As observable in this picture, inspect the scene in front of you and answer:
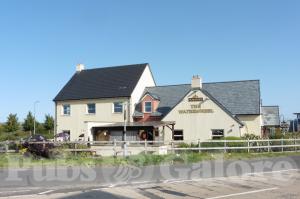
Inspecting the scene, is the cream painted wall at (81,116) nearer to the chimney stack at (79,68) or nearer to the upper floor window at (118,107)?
the upper floor window at (118,107)

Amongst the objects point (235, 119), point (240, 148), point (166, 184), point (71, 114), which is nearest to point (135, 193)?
point (166, 184)

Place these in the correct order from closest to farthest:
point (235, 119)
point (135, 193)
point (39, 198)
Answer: point (39, 198) → point (135, 193) → point (235, 119)

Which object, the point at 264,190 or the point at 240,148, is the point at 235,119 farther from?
the point at 264,190

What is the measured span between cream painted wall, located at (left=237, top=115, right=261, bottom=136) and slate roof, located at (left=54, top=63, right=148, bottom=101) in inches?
487

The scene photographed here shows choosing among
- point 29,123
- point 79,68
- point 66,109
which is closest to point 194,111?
point 66,109

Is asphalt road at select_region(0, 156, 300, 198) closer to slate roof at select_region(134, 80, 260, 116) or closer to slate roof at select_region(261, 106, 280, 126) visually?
slate roof at select_region(134, 80, 260, 116)

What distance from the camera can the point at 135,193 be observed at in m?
12.1

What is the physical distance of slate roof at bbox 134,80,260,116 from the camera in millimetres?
41844

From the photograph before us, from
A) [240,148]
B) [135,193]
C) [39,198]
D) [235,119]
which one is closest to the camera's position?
[39,198]

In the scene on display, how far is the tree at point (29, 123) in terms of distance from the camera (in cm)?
6631

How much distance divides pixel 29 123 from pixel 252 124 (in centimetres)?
3745

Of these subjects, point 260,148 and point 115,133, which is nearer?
point 260,148

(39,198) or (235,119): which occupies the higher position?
(235,119)

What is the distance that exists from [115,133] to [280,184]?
29706 mm
